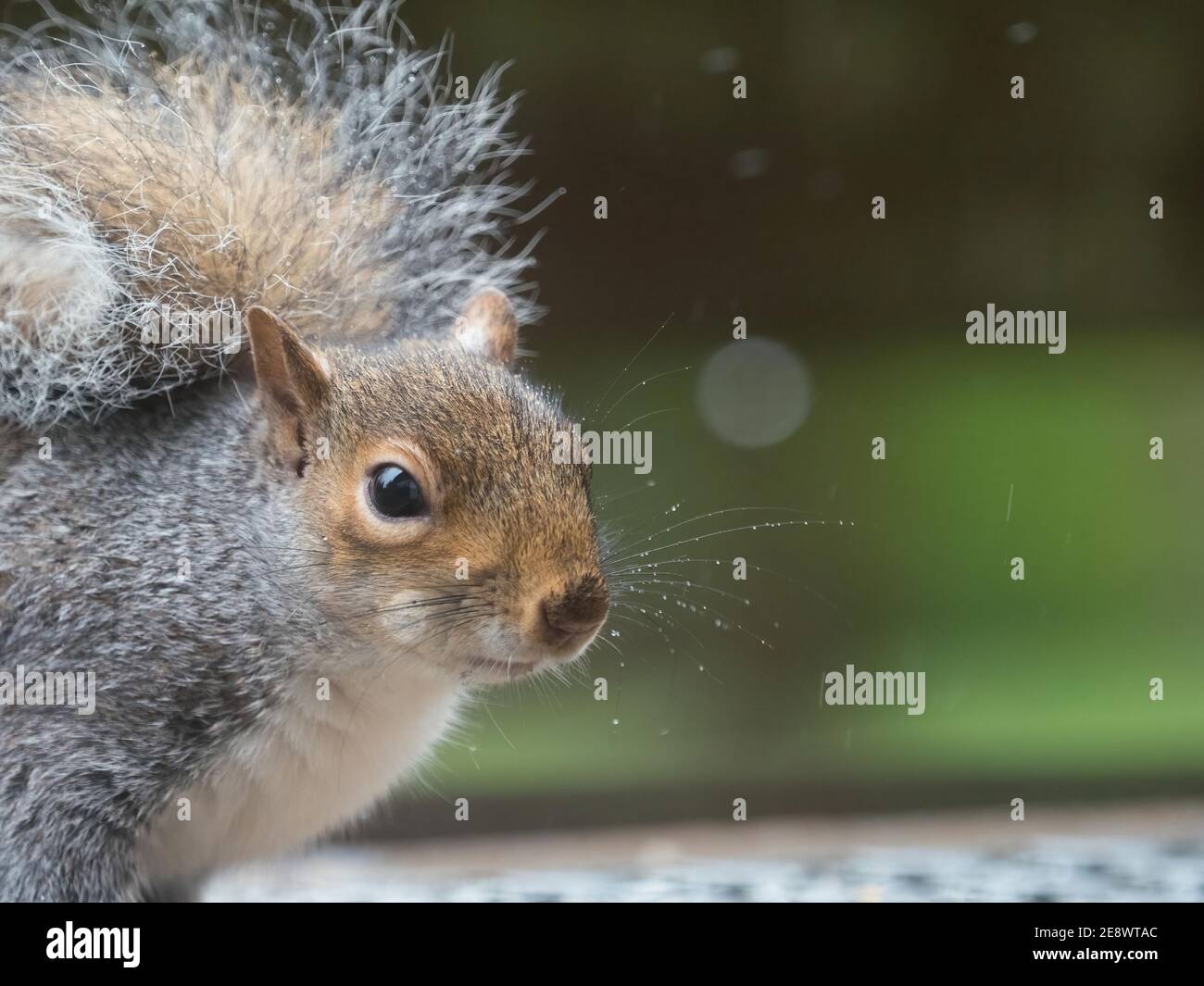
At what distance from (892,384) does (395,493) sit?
1264 mm

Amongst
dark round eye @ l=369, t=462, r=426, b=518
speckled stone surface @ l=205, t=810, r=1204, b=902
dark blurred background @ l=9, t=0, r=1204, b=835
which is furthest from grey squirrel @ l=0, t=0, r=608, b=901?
dark blurred background @ l=9, t=0, r=1204, b=835

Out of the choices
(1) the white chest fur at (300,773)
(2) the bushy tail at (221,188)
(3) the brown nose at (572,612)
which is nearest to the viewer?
(3) the brown nose at (572,612)

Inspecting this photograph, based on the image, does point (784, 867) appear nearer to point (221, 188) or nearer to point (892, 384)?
point (892, 384)

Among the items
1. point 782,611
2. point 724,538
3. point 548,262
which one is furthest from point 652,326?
point 782,611

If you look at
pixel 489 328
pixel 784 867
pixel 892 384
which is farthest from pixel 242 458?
pixel 892 384

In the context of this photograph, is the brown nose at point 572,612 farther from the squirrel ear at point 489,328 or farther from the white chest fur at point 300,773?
the squirrel ear at point 489,328

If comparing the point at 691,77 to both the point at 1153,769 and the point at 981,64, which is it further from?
the point at 1153,769

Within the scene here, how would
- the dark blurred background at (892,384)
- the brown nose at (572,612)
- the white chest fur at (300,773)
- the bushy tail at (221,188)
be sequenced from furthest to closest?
the dark blurred background at (892,384) < the bushy tail at (221,188) < the white chest fur at (300,773) < the brown nose at (572,612)

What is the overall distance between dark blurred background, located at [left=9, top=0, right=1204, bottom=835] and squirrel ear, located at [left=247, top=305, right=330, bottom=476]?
66 cm

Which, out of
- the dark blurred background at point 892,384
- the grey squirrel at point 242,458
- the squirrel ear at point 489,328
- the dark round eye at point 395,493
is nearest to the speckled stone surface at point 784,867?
the dark blurred background at point 892,384

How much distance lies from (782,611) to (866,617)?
0.52 feet

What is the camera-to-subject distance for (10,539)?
160cm

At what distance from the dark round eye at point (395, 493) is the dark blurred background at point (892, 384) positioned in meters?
0.70

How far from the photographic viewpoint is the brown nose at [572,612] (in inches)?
56.7
